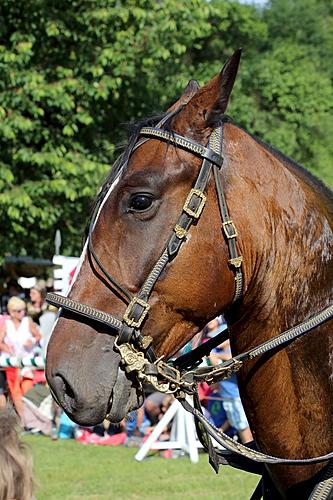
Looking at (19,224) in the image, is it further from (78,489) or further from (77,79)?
(78,489)

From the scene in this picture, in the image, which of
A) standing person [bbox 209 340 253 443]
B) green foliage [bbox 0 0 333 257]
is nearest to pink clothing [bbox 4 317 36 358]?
green foliage [bbox 0 0 333 257]

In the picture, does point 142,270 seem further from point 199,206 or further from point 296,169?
point 296,169

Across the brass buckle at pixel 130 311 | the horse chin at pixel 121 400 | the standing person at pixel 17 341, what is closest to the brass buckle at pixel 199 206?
the brass buckle at pixel 130 311

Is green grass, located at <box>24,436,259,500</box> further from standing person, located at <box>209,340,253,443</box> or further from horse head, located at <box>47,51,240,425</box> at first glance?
horse head, located at <box>47,51,240,425</box>

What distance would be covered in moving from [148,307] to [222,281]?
0.92 feet

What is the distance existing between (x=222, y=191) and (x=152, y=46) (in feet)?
44.1

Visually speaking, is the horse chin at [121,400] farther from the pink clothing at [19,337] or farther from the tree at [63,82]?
the tree at [63,82]

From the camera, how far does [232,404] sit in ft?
33.4

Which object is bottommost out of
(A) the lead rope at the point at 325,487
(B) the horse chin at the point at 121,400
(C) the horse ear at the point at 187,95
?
(A) the lead rope at the point at 325,487

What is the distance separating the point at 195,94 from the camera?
2.92 metres

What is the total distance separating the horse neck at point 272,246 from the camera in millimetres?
2893

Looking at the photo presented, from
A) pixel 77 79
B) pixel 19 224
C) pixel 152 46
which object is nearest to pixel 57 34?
pixel 77 79

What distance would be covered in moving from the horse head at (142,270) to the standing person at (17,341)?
31.0 ft

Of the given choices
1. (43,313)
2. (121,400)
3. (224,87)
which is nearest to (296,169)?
(224,87)
